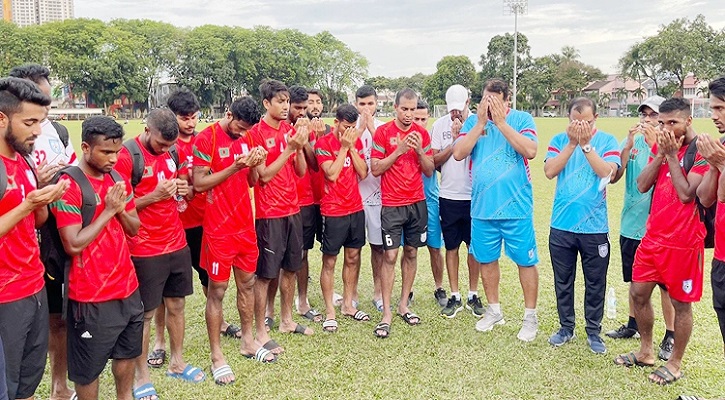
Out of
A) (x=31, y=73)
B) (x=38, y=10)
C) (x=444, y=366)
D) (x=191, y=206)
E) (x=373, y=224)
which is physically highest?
(x=38, y=10)

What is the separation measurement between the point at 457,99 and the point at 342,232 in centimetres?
200

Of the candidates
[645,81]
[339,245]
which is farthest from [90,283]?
[645,81]

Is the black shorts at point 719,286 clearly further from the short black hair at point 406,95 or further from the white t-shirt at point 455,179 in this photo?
the short black hair at point 406,95

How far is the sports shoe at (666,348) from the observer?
4637mm

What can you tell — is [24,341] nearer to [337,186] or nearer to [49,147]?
[49,147]

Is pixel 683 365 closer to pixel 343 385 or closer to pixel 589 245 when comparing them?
pixel 589 245

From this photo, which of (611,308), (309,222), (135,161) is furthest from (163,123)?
(611,308)

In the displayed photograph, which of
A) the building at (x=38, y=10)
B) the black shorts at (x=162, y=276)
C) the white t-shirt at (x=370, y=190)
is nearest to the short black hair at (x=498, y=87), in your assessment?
the white t-shirt at (x=370, y=190)

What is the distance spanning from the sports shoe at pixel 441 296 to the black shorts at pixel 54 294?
383 cm

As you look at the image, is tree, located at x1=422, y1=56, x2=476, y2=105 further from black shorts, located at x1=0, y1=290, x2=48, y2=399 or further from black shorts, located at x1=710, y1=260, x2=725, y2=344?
black shorts, located at x1=0, y1=290, x2=48, y2=399

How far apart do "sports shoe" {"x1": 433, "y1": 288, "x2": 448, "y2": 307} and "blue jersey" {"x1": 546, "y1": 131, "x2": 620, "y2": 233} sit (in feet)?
5.55

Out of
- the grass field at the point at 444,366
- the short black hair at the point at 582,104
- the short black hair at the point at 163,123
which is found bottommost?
the grass field at the point at 444,366

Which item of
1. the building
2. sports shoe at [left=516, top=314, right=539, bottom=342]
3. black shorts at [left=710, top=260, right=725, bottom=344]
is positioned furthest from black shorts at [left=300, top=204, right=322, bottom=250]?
the building

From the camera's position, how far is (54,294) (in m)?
3.64
